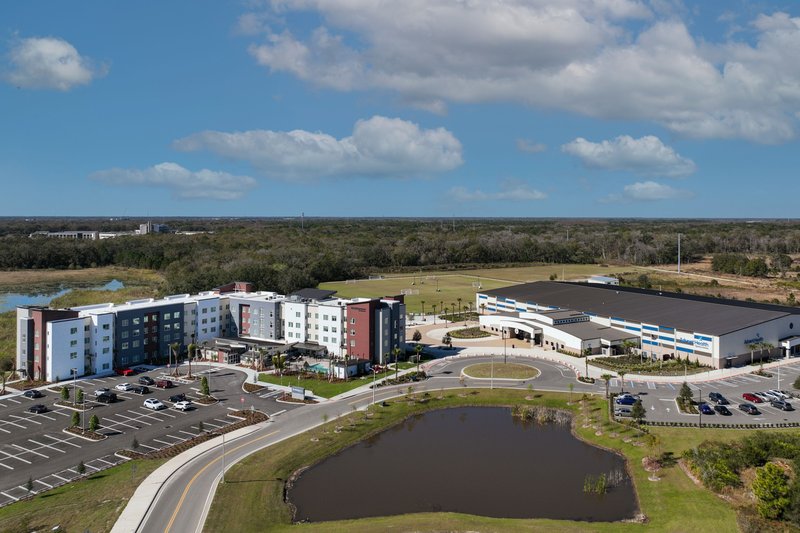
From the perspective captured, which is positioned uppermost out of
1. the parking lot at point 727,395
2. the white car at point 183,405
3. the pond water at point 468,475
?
the parking lot at point 727,395

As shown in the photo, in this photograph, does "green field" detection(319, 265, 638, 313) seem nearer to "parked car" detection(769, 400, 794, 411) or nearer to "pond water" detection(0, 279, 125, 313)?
"pond water" detection(0, 279, 125, 313)

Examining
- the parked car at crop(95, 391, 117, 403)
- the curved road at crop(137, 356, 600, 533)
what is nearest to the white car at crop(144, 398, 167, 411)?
the parked car at crop(95, 391, 117, 403)

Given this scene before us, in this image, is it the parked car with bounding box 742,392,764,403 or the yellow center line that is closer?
the yellow center line

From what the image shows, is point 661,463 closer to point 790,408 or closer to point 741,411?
point 741,411

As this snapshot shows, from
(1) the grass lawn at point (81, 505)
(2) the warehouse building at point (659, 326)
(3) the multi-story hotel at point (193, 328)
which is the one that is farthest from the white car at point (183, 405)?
(2) the warehouse building at point (659, 326)

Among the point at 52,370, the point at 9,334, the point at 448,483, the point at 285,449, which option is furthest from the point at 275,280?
the point at 448,483

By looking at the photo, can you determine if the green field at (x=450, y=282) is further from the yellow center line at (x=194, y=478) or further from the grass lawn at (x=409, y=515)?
the yellow center line at (x=194, y=478)
